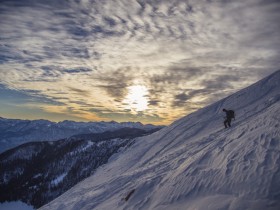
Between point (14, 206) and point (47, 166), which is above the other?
point (47, 166)

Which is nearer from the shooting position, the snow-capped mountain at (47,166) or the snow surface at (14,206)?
the snow-capped mountain at (47,166)

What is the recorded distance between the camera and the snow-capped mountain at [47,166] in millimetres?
113425

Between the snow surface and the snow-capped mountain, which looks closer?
the snow-capped mountain

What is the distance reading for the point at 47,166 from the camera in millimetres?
141125

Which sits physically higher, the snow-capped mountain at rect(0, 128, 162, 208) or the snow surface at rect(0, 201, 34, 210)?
the snow-capped mountain at rect(0, 128, 162, 208)

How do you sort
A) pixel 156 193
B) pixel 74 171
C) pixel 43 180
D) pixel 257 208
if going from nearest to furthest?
pixel 257 208 < pixel 156 193 < pixel 74 171 < pixel 43 180

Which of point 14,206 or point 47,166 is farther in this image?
point 47,166

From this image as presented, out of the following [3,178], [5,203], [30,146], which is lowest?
[5,203]

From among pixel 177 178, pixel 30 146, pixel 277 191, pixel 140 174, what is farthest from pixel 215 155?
pixel 30 146

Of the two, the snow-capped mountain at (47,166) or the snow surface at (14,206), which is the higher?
the snow-capped mountain at (47,166)

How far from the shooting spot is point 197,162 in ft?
57.9

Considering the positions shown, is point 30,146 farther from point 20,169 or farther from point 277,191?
point 277,191

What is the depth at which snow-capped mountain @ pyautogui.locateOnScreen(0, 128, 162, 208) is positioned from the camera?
113425 millimetres

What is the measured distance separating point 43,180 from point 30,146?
43.1 metres
